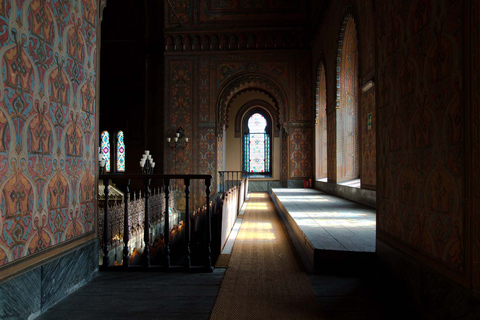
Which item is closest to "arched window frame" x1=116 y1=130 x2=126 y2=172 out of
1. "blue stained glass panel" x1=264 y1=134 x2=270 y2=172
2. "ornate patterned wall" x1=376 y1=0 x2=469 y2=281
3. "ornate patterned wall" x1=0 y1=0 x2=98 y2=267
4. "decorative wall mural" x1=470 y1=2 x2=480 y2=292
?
"blue stained glass panel" x1=264 y1=134 x2=270 y2=172

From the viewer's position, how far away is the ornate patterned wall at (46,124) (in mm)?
2002

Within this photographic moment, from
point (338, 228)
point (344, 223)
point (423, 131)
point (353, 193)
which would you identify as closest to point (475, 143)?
point (423, 131)

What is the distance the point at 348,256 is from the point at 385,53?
5.41 ft

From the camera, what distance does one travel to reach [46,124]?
2.36 metres

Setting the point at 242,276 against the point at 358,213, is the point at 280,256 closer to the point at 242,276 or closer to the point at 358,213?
the point at 242,276

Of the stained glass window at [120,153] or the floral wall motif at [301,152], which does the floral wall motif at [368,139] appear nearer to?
the floral wall motif at [301,152]

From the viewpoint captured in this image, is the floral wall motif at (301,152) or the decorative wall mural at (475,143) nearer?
the decorative wall mural at (475,143)

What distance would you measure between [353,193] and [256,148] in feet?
36.9

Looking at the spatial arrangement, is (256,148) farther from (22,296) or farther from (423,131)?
Answer: (22,296)

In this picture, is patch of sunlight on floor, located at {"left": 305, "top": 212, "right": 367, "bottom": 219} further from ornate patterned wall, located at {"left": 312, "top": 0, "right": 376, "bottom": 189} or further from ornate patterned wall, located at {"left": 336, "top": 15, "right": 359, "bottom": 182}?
ornate patterned wall, located at {"left": 336, "top": 15, "right": 359, "bottom": 182}

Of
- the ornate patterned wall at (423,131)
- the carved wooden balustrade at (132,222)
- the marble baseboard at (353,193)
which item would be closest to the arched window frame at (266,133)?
the marble baseboard at (353,193)

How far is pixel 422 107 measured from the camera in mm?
2016

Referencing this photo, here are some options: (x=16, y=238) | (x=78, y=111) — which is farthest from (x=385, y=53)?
(x=16, y=238)

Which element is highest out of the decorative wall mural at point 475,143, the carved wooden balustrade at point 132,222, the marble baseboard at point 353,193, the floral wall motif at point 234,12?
the floral wall motif at point 234,12
